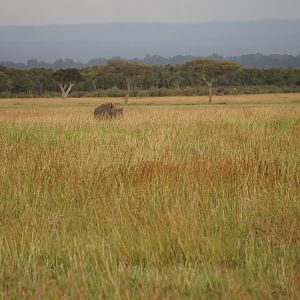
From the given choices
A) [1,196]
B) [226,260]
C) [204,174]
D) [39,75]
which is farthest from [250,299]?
[39,75]

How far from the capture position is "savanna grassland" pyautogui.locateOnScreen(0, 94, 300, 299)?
3254mm

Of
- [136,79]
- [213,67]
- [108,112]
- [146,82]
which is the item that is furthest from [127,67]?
[108,112]

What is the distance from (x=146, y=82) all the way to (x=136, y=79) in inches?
455

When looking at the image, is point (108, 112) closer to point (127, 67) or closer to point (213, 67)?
point (213, 67)

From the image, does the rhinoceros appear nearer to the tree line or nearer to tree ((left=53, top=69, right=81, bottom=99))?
the tree line

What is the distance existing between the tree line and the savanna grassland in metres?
47.4

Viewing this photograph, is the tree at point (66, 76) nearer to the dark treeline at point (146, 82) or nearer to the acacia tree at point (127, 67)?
the dark treeline at point (146, 82)

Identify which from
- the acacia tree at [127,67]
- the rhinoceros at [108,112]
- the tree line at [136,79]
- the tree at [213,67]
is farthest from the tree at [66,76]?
the rhinoceros at [108,112]

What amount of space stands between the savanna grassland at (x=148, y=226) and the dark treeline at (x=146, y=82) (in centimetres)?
6236

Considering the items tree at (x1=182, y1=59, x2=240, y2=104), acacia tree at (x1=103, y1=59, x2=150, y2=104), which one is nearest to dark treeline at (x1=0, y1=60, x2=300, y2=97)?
acacia tree at (x1=103, y1=59, x2=150, y2=104)

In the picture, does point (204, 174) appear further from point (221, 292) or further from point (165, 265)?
point (221, 292)

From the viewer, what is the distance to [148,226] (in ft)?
13.7

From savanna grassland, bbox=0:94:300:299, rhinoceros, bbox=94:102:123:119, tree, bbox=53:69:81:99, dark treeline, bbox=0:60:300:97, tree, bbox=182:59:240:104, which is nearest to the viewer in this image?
savanna grassland, bbox=0:94:300:299

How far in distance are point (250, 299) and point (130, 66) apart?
6381cm
